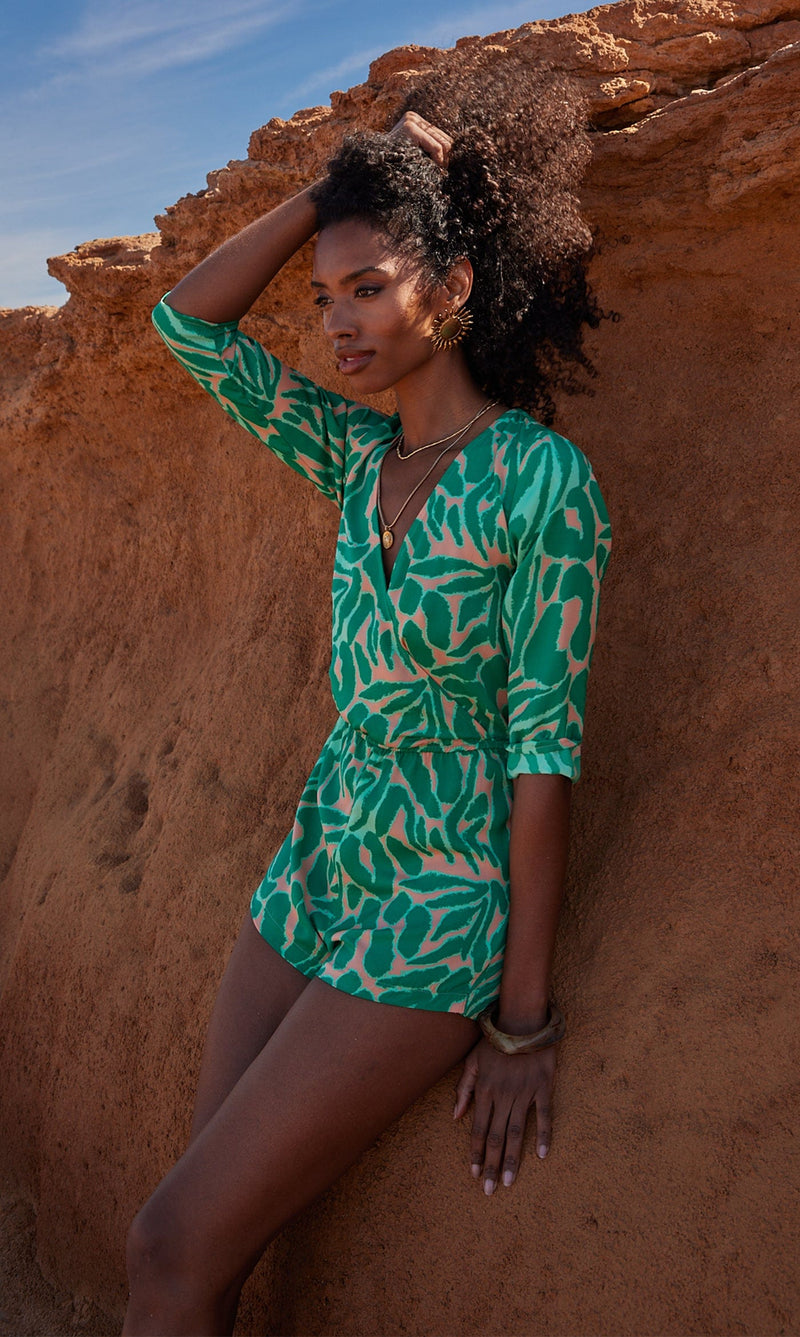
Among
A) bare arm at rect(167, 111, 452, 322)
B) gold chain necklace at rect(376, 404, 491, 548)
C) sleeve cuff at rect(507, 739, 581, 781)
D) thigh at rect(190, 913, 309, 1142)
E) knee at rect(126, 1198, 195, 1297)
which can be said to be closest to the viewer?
knee at rect(126, 1198, 195, 1297)

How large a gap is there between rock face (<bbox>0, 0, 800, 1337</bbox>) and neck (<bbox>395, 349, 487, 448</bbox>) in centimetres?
54

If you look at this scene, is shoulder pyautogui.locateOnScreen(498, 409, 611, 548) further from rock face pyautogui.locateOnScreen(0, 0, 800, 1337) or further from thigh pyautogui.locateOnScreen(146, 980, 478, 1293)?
thigh pyautogui.locateOnScreen(146, 980, 478, 1293)

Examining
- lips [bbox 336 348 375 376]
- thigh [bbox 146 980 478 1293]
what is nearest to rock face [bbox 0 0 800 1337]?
thigh [bbox 146 980 478 1293]

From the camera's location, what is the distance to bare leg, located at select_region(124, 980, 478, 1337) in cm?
166

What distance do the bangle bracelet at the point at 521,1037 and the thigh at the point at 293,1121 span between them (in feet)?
0.18

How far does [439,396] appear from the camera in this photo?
2.07 metres

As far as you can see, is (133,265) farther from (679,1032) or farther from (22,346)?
(679,1032)

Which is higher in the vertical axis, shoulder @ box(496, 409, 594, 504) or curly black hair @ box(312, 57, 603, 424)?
curly black hair @ box(312, 57, 603, 424)

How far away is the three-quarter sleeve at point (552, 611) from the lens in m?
1.76

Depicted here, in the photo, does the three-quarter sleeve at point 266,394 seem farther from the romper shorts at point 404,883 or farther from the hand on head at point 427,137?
the romper shorts at point 404,883

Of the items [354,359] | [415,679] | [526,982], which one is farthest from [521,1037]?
[354,359]

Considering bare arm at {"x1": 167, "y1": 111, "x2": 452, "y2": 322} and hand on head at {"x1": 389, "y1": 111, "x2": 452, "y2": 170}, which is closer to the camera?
hand on head at {"x1": 389, "y1": 111, "x2": 452, "y2": 170}

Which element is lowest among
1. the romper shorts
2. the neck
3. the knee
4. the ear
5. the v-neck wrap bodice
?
the knee

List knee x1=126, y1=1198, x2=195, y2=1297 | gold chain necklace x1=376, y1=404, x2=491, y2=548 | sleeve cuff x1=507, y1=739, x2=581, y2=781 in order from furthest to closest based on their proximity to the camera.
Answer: gold chain necklace x1=376, y1=404, x2=491, y2=548, sleeve cuff x1=507, y1=739, x2=581, y2=781, knee x1=126, y1=1198, x2=195, y2=1297
